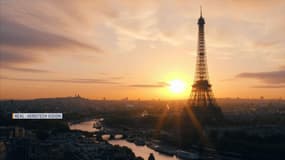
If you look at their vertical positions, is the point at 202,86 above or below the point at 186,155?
above

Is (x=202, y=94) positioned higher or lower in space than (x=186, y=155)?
higher

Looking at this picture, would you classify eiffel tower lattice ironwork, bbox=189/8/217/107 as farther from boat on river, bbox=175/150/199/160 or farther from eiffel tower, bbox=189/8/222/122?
boat on river, bbox=175/150/199/160

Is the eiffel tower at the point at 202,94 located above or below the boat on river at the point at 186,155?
above

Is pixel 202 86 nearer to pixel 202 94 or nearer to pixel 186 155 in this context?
pixel 202 94

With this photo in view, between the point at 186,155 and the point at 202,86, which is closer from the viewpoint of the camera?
the point at 186,155

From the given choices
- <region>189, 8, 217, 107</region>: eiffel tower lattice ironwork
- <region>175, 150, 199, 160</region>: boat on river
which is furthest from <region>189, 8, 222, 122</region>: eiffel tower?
<region>175, 150, 199, 160</region>: boat on river

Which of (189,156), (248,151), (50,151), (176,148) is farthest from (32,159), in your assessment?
(248,151)

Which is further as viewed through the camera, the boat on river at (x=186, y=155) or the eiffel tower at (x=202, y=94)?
the eiffel tower at (x=202, y=94)

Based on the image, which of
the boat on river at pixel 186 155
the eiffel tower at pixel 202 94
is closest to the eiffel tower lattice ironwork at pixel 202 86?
the eiffel tower at pixel 202 94

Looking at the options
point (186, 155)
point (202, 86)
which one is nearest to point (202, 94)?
point (202, 86)

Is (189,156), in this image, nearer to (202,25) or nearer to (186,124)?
(186,124)

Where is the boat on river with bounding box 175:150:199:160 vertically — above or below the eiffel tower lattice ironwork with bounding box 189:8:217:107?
below

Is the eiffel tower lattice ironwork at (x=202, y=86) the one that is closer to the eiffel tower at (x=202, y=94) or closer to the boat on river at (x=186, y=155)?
the eiffel tower at (x=202, y=94)
